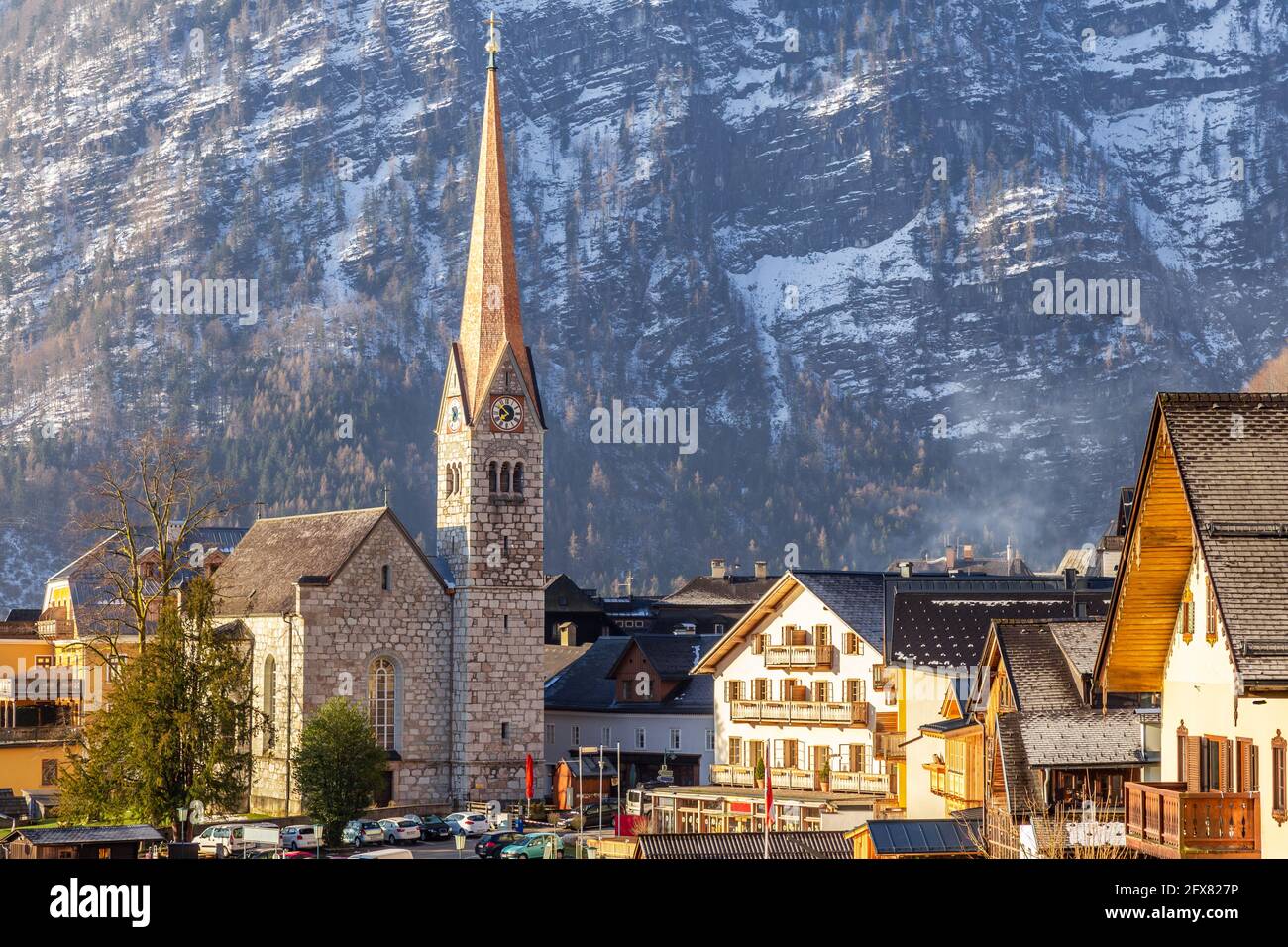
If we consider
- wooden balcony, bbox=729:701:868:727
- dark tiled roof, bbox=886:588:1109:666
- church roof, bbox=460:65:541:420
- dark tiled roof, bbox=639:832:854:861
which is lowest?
dark tiled roof, bbox=639:832:854:861

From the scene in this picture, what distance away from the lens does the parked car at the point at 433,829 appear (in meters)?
91.5

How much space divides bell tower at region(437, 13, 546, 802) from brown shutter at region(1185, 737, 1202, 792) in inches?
3051

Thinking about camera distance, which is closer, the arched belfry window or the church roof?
the arched belfry window

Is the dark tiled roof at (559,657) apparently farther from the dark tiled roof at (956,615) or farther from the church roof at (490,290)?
the dark tiled roof at (956,615)

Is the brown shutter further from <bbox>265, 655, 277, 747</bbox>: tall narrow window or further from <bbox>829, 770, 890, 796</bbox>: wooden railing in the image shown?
<bbox>265, 655, 277, 747</bbox>: tall narrow window

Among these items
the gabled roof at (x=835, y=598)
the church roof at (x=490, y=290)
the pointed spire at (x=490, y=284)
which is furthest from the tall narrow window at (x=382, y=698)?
the gabled roof at (x=835, y=598)

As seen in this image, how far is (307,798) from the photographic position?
88625 millimetres

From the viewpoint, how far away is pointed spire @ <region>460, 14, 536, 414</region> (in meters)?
110

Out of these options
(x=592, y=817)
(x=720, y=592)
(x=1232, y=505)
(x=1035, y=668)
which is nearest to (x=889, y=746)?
(x=592, y=817)

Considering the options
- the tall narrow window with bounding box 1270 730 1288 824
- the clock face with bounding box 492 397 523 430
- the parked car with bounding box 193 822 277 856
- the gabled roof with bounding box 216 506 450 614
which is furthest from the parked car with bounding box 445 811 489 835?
the tall narrow window with bounding box 1270 730 1288 824

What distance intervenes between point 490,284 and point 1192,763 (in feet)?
290

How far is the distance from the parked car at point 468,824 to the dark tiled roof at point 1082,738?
51635 mm

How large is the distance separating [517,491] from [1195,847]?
8533cm
